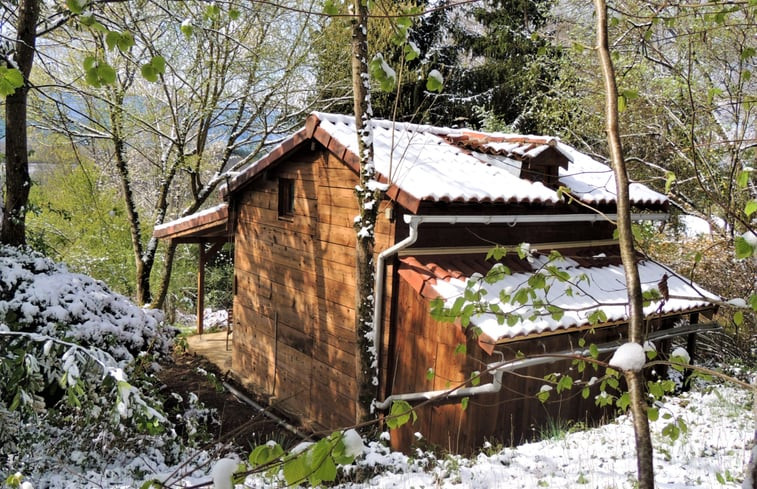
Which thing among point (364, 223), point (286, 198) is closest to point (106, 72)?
point (364, 223)

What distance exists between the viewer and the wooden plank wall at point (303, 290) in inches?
273

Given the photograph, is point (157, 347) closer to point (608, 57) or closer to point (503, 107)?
point (608, 57)

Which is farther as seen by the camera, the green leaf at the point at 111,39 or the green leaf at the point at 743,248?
the green leaf at the point at 111,39

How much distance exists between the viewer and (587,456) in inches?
159

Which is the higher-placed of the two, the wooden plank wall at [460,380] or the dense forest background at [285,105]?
the dense forest background at [285,105]

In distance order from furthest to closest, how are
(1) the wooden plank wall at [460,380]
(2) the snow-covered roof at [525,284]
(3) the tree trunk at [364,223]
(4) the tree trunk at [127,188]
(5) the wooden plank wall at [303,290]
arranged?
(4) the tree trunk at [127,188], (5) the wooden plank wall at [303,290], (1) the wooden plank wall at [460,380], (3) the tree trunk at [364,223], (2) the snow-covered roof at [525,284]

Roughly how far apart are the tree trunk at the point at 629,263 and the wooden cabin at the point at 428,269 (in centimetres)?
298

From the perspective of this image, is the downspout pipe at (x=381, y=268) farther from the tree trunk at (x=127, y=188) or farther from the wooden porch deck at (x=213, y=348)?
the tree trunk at (x=127, y=188)

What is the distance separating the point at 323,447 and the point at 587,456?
12.0 ft

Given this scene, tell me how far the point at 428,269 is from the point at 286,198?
369cm

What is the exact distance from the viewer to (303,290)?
7906mm

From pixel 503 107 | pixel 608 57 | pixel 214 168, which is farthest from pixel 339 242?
pixel 503 107

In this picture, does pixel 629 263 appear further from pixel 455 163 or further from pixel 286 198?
pixel 286 198

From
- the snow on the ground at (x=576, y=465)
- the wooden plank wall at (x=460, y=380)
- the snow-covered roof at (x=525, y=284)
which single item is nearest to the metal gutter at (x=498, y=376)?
the wooden plank wall at (x=460, y=380)
